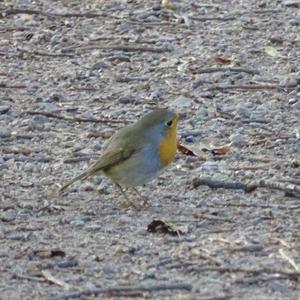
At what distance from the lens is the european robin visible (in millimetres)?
7371

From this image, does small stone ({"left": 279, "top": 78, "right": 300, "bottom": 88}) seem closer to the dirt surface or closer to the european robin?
the dirt surface

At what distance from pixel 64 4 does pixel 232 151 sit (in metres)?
4.02

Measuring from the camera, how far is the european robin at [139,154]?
7.37 meters

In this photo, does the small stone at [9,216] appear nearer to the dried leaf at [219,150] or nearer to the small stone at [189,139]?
the dried leaf at [219,150]

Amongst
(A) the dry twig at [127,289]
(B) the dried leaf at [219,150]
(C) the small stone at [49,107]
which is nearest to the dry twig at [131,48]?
(C) the small stone at [49,107]

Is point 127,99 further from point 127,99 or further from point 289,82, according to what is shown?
point 289,82

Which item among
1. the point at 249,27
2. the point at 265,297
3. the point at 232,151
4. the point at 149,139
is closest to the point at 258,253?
the point at 265,297

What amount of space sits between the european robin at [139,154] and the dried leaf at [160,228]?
48 centimetres

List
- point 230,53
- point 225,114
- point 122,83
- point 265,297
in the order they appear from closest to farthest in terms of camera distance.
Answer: point 265,297, point 225,114, point 122,83, point 230,53

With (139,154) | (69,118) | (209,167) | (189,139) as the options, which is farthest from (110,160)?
(69,118)

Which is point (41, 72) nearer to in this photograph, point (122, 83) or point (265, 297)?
point (122, 83)

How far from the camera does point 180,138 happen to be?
877 centimetres

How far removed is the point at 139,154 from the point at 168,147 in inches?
6.2

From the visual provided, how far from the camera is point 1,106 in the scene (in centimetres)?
938
